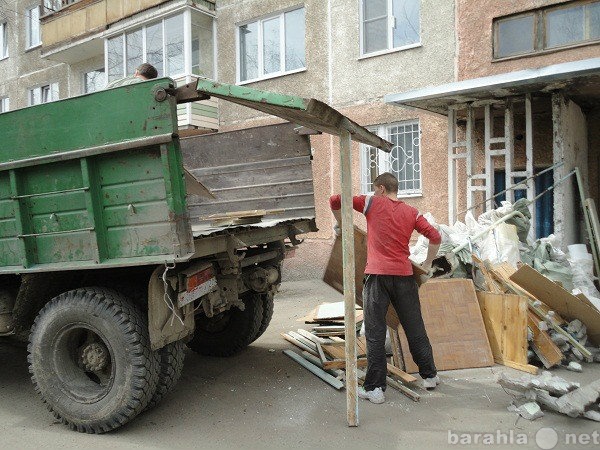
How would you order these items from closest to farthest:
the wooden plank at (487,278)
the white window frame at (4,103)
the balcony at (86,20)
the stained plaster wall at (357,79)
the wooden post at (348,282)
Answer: the wooden post at (348,282), the wooden plank at (487,278), the stained plaster wall at (357,79), the balcony at (86,20), the white window frame at (4,103)

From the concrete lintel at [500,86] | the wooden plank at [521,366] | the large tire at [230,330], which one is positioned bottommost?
the wooden plank at [521,366]

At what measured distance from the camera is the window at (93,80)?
1744 cm

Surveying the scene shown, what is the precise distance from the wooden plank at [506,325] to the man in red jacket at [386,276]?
3.73ft

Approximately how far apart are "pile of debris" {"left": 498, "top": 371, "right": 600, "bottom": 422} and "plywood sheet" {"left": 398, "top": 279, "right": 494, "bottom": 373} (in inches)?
34.0

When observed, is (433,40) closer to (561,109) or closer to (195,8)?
(561,109)

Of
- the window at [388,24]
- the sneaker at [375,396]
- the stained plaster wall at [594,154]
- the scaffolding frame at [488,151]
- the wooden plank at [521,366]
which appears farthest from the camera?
the window at [388,24]

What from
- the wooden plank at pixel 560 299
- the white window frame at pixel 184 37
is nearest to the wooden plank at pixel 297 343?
the wooden plank at pixel 560 299

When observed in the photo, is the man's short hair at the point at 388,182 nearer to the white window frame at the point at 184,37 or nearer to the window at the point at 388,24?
the window at the point at 388,24

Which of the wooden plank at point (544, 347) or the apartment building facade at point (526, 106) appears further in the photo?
the apartment building facade at point (526, 106)

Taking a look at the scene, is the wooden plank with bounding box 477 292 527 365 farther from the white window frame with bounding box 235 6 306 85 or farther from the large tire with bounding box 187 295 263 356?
the white window frame with bounding box 235 6 306 85

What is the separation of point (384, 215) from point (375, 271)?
1.49ft

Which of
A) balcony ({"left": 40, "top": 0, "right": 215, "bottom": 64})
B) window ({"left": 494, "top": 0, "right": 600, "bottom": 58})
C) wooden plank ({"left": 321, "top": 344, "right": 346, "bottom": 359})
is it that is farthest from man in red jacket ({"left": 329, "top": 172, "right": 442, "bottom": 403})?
balcony ({"left": 40, "top": 0, "right": 215, "bottom": 64})

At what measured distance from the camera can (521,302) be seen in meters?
5.04

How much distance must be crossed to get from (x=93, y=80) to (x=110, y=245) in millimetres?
15724
